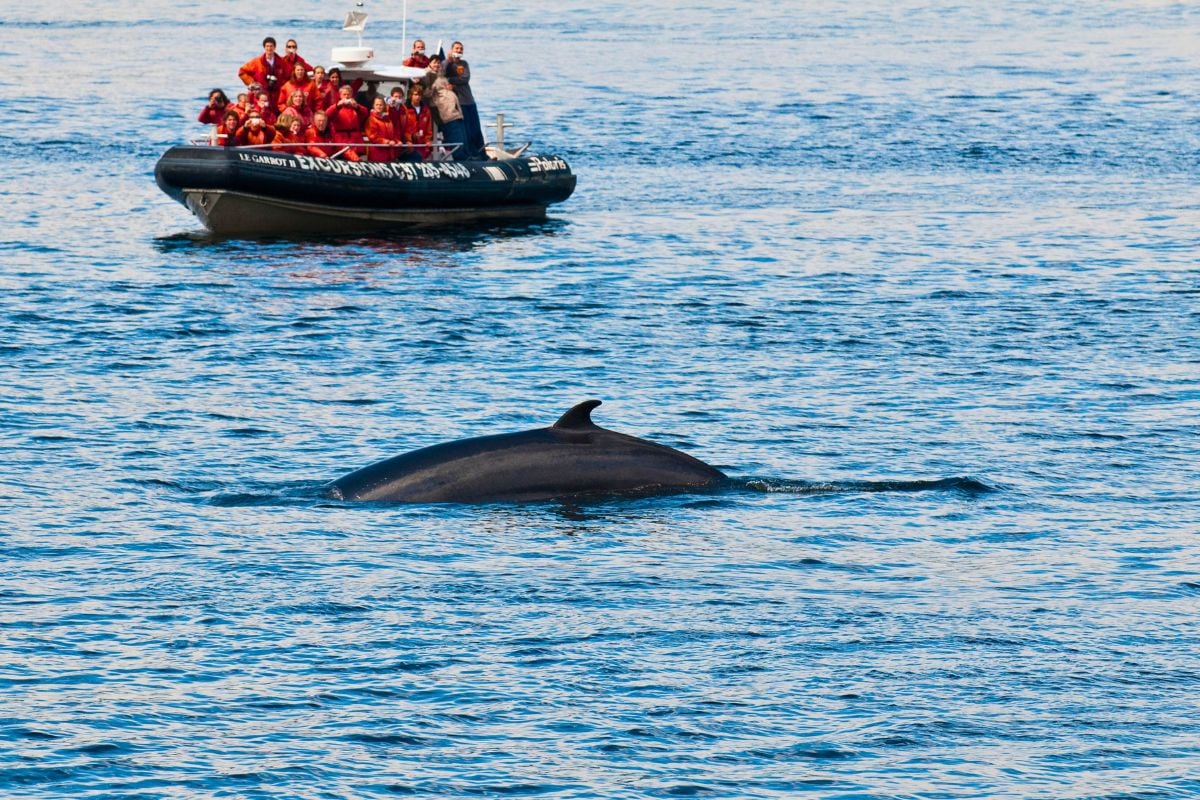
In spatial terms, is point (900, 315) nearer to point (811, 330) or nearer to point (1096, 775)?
point (811, 330)

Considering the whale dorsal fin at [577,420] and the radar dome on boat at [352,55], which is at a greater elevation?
the radar dome on boat at [352,55]

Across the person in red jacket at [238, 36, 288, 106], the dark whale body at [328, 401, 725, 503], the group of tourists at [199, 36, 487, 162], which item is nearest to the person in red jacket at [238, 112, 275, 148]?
the group of tourists at [199, 36, 487, 162]

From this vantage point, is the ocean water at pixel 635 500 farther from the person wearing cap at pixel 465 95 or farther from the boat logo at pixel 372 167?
the person wearing cap at pixel 465 95

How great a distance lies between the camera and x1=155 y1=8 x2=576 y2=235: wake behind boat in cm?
3550

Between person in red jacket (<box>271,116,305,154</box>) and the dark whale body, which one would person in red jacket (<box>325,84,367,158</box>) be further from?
the dark whale body

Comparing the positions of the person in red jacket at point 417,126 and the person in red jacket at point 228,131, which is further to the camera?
the person in red jacket at point 417,126

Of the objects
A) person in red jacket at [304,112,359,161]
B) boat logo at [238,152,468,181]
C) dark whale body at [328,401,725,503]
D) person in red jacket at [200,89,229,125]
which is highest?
person in red jacket at [200,89,229,125]

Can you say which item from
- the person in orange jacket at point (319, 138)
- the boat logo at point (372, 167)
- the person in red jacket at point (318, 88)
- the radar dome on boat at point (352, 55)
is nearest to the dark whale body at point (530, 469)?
the boat logo at point (372, 167)

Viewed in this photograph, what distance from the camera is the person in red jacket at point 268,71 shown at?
1404 inches

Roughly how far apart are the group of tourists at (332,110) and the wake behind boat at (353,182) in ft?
0.36

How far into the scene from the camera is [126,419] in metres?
22.8

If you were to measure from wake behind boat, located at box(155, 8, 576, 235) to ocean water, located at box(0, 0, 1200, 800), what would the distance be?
59 cm

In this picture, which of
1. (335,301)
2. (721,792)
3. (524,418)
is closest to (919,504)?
(524,418)

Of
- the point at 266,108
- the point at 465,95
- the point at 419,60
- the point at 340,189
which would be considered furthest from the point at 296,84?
the point at 465,95
